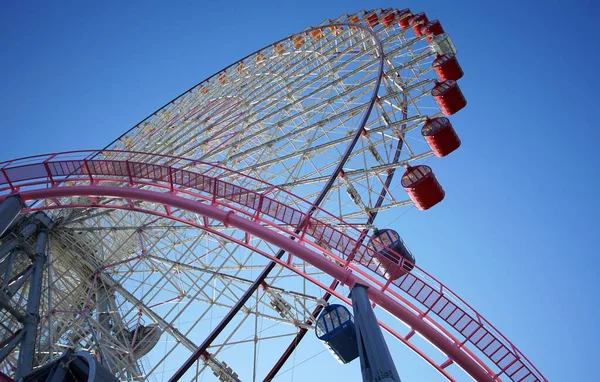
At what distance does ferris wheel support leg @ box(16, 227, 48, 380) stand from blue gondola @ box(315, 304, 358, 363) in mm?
5889

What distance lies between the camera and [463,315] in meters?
8.35

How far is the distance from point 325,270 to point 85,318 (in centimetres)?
859

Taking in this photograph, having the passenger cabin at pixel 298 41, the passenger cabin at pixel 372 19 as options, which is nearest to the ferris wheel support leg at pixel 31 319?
the passenger cabin at pixel 298 41

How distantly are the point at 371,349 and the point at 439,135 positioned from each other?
8.68 metres

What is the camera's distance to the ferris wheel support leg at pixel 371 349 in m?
5.93

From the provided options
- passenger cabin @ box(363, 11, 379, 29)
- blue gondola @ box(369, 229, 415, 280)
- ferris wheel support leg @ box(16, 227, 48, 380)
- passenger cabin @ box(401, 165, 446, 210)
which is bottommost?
ferris wheel support leg @ box(16, 227, 48, 380)

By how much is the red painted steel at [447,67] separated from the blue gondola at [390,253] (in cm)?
707

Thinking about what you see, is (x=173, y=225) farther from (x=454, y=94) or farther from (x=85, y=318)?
(x=454, y=94)

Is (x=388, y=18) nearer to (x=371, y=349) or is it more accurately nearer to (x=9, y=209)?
(x=9, y=209)

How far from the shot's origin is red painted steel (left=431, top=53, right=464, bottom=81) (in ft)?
53.1

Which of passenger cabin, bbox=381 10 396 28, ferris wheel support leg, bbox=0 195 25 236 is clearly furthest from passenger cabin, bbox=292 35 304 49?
ferris wheel support leg, bbox=0 195 25 236

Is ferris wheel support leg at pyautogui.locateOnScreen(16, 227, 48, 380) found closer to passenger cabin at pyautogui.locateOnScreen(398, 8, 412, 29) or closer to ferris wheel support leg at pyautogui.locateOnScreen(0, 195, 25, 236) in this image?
ferris wheel support leg at pyautogui.locateOnScreen(0, 195, 25, 236)

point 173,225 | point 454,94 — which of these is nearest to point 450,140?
point 454,94

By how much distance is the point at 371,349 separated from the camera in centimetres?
630
